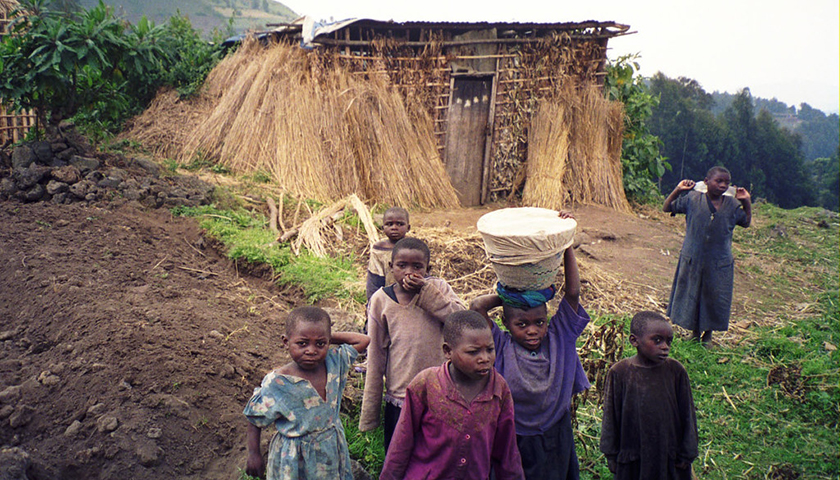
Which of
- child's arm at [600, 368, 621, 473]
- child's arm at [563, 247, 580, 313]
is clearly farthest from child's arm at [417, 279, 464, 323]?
child's arm at [600, 368, 621, 473]

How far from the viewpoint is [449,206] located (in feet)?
32.8

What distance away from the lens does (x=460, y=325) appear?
81.6 inches

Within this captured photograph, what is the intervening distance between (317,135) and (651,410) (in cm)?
750

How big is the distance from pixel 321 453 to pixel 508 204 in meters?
8.94

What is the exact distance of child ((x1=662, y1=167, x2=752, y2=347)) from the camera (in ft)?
15.3

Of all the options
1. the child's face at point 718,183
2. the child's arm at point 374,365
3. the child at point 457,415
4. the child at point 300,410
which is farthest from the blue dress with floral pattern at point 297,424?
the child's face at point 718,183

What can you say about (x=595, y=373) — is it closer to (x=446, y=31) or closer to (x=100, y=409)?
(x=100, y=409)

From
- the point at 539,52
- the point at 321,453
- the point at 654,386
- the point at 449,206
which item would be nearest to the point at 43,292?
the point at 321,453

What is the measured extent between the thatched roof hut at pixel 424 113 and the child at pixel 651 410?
6647 millimetres

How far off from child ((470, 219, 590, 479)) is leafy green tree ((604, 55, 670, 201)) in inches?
396

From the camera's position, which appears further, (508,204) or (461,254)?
(508,204)

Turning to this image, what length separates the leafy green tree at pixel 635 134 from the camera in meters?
11.7

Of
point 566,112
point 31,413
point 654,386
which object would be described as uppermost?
point 566,112

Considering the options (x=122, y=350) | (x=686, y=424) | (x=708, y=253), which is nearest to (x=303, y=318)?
(x=686, y=424)
